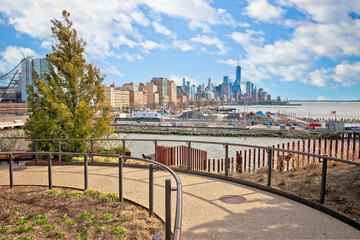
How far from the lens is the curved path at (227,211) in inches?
147

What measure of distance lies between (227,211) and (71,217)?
280 centimetres

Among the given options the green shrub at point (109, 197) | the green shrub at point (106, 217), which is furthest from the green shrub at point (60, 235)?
the green shrub at point (109, 197)

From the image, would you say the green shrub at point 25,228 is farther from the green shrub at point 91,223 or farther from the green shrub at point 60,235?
the green shrub at point 91,223

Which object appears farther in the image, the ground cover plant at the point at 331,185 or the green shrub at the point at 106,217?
the ground cover plant at the point at 331,185

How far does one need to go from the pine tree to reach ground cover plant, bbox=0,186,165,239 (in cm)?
583

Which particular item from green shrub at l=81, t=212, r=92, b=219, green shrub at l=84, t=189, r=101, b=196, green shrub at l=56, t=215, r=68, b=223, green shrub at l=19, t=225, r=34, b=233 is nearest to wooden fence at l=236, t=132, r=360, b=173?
green shrub at l=84, t=189, r=101, b=196

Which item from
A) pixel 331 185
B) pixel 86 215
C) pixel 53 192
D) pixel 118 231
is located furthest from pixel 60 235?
pixel 331 185

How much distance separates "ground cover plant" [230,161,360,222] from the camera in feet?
15.4

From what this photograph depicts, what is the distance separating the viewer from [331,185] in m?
5.71

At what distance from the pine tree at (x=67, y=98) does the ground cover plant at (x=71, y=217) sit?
5829 millimetres

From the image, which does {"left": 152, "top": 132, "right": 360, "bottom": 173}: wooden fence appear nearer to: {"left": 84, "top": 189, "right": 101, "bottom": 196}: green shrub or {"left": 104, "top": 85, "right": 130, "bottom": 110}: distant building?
{"left": 84, "top": 189, "right": 101, "bottom": 196}: green shrub

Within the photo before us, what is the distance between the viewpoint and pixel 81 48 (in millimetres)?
12680

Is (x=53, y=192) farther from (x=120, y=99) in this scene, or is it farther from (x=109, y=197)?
(x=120, y=99)

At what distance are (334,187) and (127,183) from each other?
4833 millimetres
